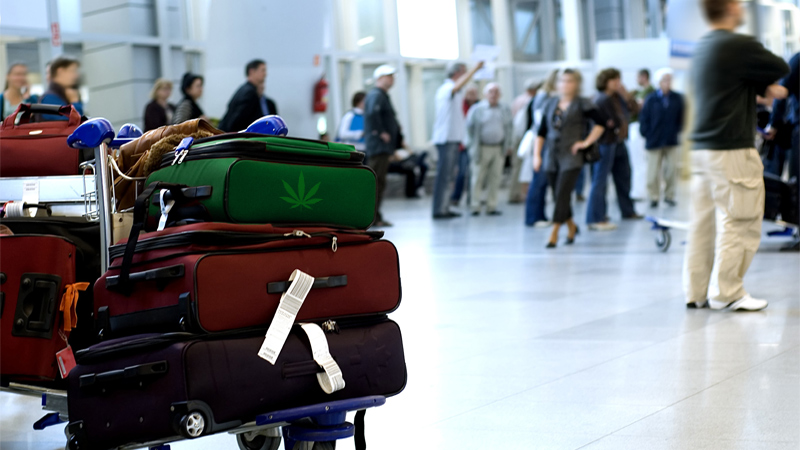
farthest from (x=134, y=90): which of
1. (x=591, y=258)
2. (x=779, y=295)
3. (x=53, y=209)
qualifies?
(x=53, y=209)

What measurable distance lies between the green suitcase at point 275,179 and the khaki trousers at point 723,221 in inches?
119

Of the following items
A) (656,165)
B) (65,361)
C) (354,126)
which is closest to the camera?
(65,361)

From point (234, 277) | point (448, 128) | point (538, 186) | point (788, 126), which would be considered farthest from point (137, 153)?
point (448, 128)

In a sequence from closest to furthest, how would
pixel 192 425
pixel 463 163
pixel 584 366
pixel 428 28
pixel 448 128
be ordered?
Result: pixel 192 425, pixel 584 366, pixel 448 128, pixel 463 163, pixel 428 28

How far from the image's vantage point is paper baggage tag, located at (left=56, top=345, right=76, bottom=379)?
8.90ft

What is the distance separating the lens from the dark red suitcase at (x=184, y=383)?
219 cm

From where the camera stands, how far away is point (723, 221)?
5.24 metres

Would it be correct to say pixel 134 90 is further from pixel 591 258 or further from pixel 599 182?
pixel 591 258

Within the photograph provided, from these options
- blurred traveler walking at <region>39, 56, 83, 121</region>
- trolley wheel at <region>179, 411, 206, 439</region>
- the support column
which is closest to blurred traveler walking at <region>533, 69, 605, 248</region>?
blurred traveler walking at <region>39, 56, 83, 121</region>

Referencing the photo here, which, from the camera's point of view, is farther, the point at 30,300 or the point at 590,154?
the point at 590,154

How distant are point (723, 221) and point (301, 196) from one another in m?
3.41

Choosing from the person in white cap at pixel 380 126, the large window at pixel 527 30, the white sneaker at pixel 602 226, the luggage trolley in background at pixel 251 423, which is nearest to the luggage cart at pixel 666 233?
the white sneaker at pixel 602 226

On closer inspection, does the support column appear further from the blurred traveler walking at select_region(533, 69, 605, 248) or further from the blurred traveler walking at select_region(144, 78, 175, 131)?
the blurred traveler walking at select_region(144, 78, 175, 131)

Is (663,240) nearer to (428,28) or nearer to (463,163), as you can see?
(463,163)
